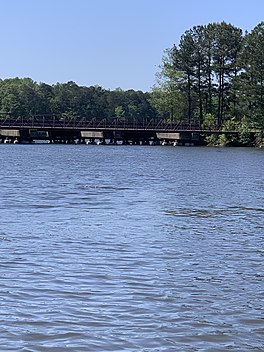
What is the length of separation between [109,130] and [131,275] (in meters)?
96.2

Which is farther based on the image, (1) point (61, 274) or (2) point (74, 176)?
(2) point (74, 176)

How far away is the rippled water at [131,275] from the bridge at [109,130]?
79.7 m

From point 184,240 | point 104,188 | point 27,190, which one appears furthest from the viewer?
point 104,188

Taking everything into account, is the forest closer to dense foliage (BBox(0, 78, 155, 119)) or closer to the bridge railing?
the bridge railing

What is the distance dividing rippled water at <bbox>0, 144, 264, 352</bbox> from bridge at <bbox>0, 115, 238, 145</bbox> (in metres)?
79.7

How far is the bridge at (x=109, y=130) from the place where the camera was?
106 meters

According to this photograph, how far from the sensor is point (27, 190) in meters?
31.5

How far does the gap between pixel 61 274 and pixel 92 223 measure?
23.6ft

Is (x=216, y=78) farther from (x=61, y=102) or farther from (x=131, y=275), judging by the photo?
(x=131, y=275)

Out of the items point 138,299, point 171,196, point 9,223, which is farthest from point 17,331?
point 171,196

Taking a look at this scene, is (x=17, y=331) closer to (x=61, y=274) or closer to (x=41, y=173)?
(x=61, y=274)

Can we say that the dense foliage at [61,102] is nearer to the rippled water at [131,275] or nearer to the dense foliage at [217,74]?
the dense foliage at [217,74]

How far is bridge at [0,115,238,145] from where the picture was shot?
106500 millimetres

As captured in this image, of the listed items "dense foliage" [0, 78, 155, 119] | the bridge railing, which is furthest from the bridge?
"dense foliage" [0, 78, 155, 119]
